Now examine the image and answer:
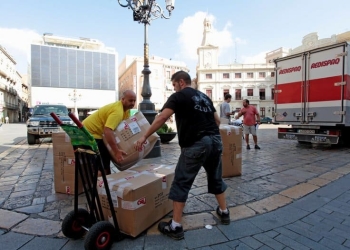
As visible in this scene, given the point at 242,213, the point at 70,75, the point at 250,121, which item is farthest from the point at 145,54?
the point at 70,75

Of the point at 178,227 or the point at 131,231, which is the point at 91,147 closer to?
Answer: the point at 131,231

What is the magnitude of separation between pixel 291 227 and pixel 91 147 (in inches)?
89.5

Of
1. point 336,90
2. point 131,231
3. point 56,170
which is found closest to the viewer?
point 131,231

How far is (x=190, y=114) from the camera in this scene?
2.25 metres

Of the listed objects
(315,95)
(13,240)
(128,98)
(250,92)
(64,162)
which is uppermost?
(250,92)

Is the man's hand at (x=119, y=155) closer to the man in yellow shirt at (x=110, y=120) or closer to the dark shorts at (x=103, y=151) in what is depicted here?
the man in yellow shirt at (x=110, y=120)

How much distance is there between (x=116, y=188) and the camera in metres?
2.19

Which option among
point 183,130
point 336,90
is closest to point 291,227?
point 183,130

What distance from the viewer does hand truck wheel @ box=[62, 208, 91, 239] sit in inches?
83.5

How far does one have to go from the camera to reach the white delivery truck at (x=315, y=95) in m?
6.54

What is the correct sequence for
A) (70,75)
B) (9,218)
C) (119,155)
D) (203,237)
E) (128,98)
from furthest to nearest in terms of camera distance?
(70,75), (128,98), (119,155), (9,218), (203,237)

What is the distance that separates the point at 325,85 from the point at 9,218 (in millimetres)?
8232

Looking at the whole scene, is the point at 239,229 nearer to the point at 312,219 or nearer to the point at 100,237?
the point at 312,219

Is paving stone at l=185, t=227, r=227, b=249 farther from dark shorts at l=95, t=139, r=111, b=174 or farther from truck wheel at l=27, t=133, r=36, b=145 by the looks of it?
truck wheel at l=27, t=133, r=36, b=145
